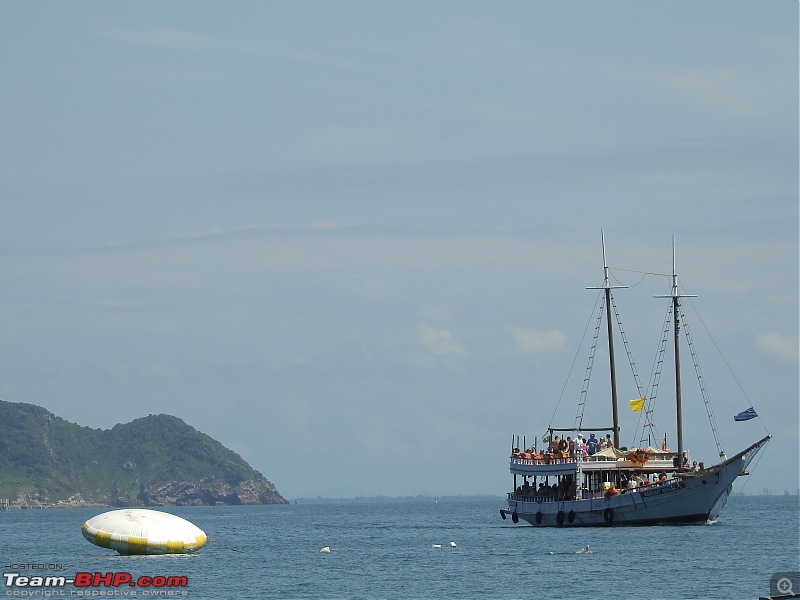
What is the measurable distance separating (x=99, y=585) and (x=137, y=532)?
361 inches

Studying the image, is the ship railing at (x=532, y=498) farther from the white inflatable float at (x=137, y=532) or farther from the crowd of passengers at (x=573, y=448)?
the white inflatable float at (x=137, y=532)

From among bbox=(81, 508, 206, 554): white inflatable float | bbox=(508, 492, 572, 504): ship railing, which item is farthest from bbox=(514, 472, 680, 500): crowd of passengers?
bbox=(81, 508, 206, 554): white inflatable float

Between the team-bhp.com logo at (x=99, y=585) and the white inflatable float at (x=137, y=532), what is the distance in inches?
193

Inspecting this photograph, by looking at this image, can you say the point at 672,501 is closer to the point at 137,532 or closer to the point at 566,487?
the point at 566,487

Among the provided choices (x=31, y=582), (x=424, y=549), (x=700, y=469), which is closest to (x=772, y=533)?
(x=700, y=469)

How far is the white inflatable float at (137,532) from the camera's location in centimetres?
8325

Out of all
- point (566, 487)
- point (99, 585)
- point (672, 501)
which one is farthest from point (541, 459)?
point (99, 585)

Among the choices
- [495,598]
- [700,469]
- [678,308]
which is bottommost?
[495,598]

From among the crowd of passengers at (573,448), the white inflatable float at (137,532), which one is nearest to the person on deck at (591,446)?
the crowd of passengers at (573,448)

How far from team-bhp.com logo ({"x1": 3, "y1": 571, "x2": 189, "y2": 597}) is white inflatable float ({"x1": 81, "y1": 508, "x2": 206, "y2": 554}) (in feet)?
16.1

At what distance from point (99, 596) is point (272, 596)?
369 inches

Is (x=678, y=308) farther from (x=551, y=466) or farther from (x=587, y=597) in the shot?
(x=587, y=597)

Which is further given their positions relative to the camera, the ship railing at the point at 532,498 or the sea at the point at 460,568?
the ship railing at the point at 532,498

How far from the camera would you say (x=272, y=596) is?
241 feet
